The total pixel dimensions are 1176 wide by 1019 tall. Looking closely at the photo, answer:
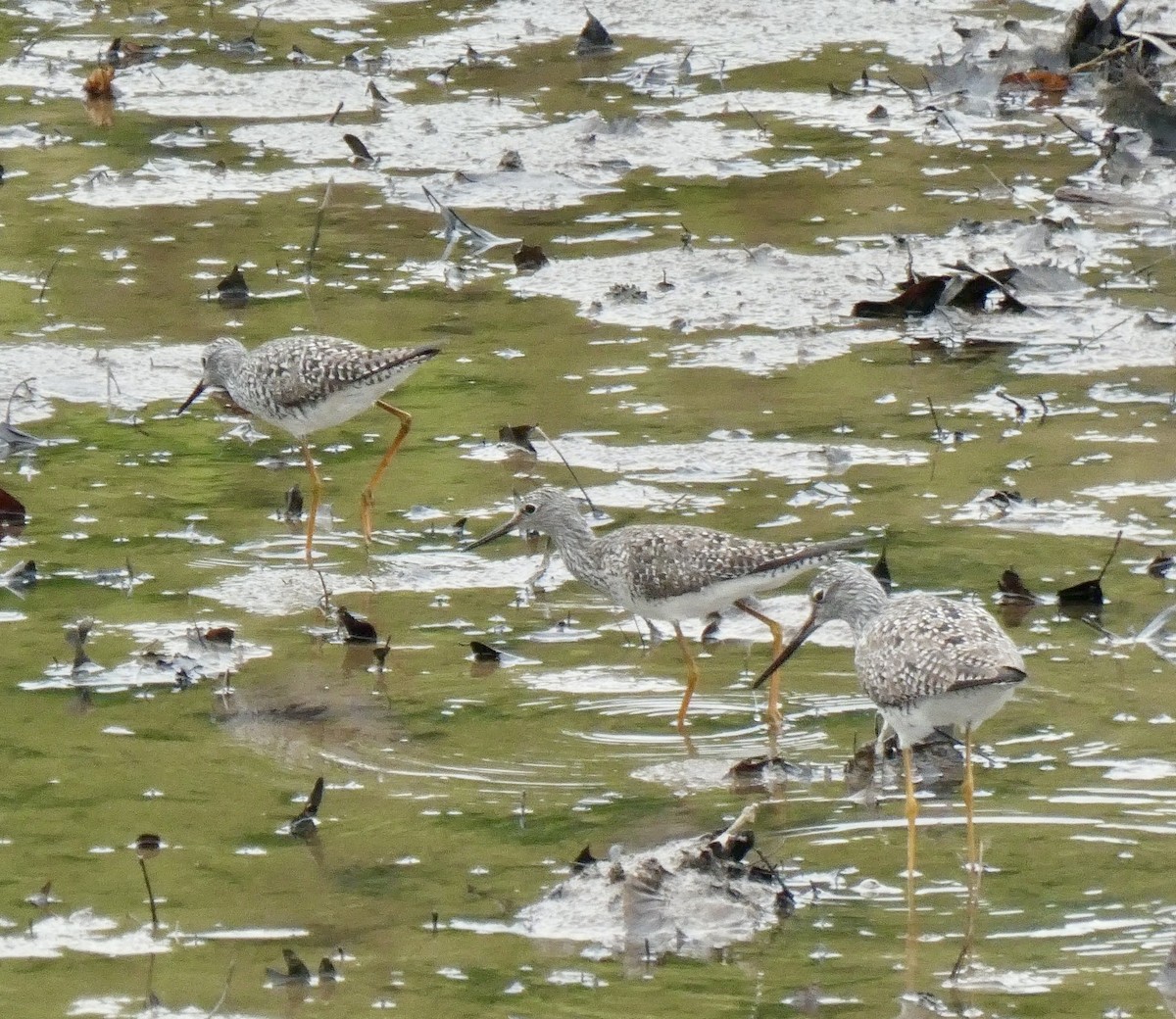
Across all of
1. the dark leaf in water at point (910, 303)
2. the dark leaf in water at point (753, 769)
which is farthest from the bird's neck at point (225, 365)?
the dark leaf in water at point (753, 769)

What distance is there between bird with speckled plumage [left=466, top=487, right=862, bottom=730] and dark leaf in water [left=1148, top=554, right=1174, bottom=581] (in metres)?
1.21

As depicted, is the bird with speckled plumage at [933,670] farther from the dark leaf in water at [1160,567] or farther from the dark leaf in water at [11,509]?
the dark leaf in water at [11,509]

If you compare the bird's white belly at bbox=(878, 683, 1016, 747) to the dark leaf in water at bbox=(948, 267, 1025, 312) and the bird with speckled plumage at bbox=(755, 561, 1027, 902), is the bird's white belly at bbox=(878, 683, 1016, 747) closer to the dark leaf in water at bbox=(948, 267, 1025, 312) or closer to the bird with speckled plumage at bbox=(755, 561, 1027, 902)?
the bird with speckled plumage at bbox=(755, 561, 1027, 902)

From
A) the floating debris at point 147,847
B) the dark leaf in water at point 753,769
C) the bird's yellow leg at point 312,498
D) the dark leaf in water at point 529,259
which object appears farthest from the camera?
the dark leaf in water at point 529,259

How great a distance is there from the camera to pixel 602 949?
5770mm

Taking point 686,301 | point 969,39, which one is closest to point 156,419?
point 686,301

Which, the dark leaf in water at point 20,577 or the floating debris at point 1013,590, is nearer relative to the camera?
the floating debris at point 1013,590

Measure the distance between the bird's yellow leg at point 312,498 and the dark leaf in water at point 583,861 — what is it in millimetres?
2958

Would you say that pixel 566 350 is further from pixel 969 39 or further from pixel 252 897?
pixel 969 39

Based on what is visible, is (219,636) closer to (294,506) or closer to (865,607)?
(294,506)

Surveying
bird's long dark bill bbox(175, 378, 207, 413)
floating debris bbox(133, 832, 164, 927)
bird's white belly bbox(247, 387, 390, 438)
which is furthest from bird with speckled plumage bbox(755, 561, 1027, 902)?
bird's long dark bill bbox(175, 378, 207, 413)

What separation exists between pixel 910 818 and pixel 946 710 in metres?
0.33

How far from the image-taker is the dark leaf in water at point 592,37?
54.4ft

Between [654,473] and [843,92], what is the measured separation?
6665 millimetres
